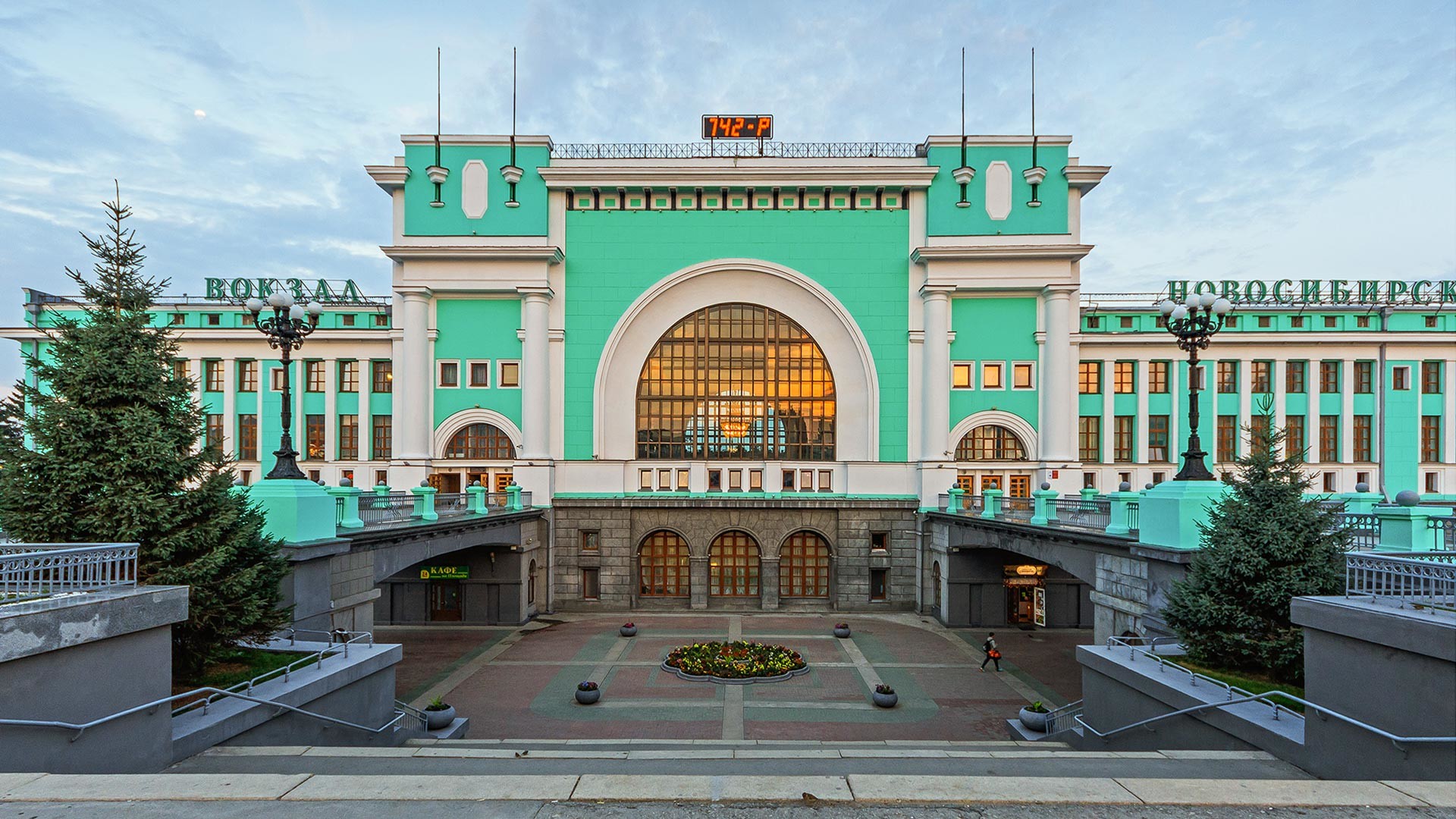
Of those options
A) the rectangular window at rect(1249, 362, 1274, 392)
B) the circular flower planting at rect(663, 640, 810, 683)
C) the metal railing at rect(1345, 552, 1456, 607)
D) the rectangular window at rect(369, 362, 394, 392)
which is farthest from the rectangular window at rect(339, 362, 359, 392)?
the rectangular window at rect(1249, 362, 1274, 392)

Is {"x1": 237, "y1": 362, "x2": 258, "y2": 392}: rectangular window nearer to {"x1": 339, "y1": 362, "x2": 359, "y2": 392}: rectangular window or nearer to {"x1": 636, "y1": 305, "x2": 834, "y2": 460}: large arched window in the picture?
{"x1": 339, "y1": 362, "x2": 359, "y2": 392}: rectangular window

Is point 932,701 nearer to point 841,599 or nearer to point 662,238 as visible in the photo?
point 841,599

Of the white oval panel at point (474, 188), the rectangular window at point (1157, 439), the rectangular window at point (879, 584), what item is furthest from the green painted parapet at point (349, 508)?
the rectangular window at point (1157, 439)

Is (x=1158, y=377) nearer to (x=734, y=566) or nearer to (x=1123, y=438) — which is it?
(x=1123, y=438)

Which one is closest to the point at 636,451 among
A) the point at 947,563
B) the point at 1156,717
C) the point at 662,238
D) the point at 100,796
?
the point at 662,238

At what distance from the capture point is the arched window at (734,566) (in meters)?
35.5

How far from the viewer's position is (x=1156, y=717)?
1157 cm

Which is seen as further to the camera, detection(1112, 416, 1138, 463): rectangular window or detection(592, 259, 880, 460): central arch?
detection(1112, 416, 1138, 463): rectangular window


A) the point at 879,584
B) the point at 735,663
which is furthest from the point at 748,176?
the point at 735,663

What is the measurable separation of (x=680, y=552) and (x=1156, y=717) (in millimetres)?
26072

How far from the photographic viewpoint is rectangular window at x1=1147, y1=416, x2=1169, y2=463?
127ft

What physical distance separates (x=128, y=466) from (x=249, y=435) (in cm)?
3339

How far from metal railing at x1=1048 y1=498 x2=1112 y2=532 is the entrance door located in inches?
1006

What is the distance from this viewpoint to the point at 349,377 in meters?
40.0
